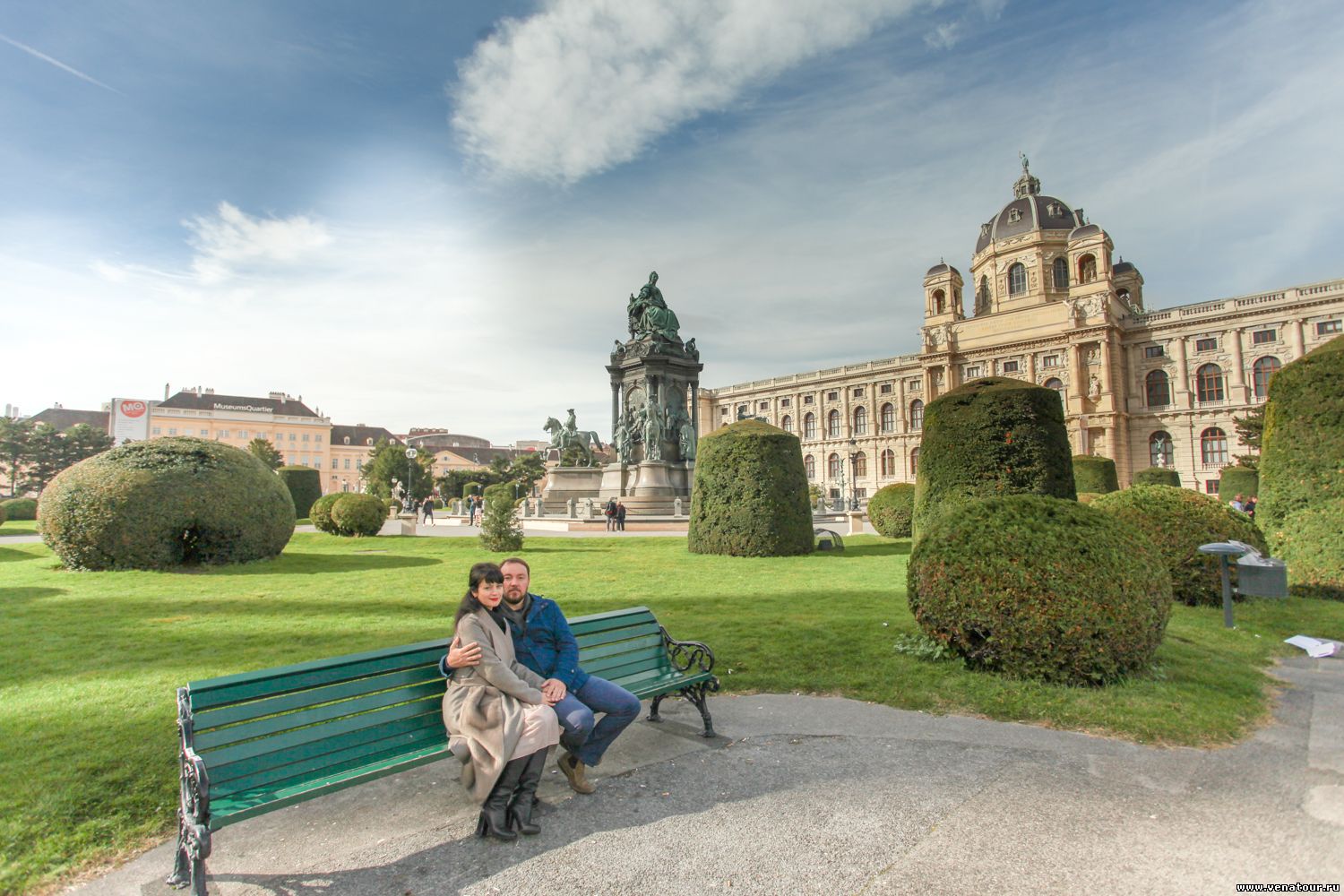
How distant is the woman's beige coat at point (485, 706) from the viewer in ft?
11.0

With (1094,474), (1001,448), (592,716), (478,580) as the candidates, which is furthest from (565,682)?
(1094,474)

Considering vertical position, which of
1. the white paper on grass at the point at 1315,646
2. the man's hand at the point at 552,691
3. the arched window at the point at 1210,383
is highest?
the arched window at the point at 1210,383

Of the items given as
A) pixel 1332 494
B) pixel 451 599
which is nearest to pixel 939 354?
pixel 1332 494

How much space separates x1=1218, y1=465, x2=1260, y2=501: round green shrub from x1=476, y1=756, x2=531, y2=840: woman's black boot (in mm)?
40141

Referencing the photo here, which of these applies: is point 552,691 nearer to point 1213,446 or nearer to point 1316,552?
point 1316,552

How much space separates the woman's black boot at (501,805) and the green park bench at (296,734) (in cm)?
36

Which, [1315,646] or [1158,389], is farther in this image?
[1158,389]

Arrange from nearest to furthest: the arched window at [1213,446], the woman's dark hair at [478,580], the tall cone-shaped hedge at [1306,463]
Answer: the woman's dark hair at [478,580]
the tall cone-shaped hedge at [1306,463]
the arched window at [1213,446]

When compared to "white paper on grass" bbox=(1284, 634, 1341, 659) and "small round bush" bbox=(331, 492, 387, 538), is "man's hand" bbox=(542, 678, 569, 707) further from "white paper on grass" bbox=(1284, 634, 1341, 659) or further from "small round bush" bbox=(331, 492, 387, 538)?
"small round bush" bbox=(331, 492, 387, 538)

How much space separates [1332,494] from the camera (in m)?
10.0

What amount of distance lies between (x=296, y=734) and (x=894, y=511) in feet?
72.7

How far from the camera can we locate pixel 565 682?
394 cm

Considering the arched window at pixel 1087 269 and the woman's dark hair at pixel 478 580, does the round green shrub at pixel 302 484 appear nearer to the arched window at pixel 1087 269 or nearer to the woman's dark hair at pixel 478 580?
the woman's dark hair at pixel 478 580

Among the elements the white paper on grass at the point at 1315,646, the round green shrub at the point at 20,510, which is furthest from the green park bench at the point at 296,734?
the round green shrub at the point at 20,510
